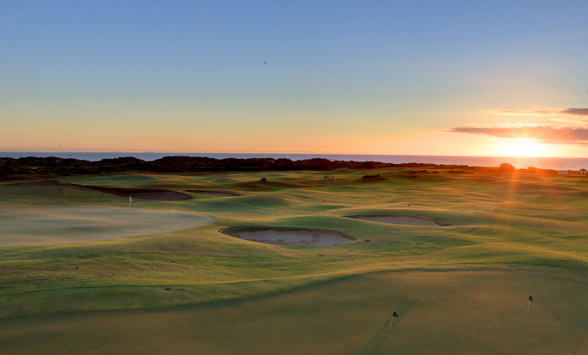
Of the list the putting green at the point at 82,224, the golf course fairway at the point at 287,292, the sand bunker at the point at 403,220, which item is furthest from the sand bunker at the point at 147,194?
the sand bunker at the point at 403,220

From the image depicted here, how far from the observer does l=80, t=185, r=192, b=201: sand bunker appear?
3747 centimetres

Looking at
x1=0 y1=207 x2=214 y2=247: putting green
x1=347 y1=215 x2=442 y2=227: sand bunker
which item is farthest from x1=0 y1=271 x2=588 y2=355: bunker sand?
x1=347 y1=215 x2=442 y2=227: sand bunker

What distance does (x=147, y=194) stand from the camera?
38.9 metres

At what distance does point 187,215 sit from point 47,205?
11554mm

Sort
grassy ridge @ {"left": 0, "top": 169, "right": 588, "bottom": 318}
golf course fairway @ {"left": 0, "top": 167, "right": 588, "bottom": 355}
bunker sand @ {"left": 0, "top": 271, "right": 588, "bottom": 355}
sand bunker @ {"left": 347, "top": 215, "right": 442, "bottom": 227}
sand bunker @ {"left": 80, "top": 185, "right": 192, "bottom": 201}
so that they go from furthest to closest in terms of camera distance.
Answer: sand bunker @ {"left": 80, "top": 185, "right": 192, "bottom": 201} → sand bunker @ {"left": 347, "top": 215, "right": 442, "bottom": 227} → grassy ridge @ {"left": 0, "top": 169, "right": 588, "bottom": 318} → golf course fairway @ {"left": 0, "top": 167, "right": 588, "bottom": 355} → bunker sand @ {"left": 0, "top": 271, "right": 588, "bottom": 355}

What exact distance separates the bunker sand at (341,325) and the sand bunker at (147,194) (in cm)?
3048

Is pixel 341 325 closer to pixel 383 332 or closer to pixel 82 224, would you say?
pixel 383 332

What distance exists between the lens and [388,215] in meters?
27.5

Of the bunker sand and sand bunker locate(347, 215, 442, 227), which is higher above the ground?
the bunker sand

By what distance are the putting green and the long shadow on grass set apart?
13664 millimetres

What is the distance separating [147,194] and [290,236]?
22606 mm

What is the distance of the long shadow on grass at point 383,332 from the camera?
21.9 ft

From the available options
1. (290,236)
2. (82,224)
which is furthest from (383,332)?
(82,224)

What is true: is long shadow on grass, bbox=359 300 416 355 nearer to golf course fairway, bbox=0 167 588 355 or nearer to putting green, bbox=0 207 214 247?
golf course fairway, bbox=0 167 588 355
